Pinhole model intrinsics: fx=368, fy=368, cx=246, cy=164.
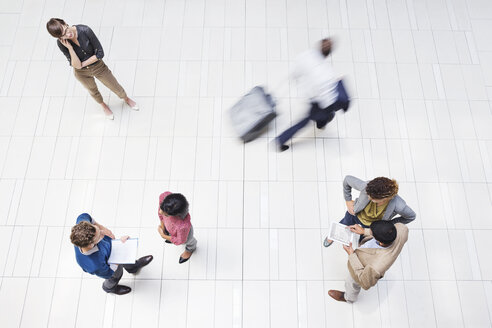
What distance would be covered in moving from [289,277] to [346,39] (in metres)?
3.10

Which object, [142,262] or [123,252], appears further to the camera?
[142,262]

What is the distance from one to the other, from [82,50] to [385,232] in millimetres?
3089

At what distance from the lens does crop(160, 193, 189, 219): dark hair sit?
2672mm

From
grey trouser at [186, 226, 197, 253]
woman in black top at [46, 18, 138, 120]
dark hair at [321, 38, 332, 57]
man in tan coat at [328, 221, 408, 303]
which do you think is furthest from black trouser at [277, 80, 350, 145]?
woman in black top at [46, 18, 138, 120]

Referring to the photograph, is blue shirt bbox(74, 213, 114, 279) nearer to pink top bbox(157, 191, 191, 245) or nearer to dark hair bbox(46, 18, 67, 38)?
pink top bbox(157, 191, 191, 245)

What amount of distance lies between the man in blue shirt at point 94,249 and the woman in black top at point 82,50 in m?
1.58

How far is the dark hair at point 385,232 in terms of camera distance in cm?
251

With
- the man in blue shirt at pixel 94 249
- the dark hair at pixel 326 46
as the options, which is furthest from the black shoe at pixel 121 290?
the dark hair at pixel 326 46

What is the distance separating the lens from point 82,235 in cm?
252

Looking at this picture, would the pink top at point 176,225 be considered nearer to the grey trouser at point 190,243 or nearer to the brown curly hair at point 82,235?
the grey trouser at point 190,243

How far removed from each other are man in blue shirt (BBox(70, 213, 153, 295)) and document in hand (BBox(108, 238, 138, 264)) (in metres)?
0.04

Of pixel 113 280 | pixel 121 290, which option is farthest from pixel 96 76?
pixel 121 290

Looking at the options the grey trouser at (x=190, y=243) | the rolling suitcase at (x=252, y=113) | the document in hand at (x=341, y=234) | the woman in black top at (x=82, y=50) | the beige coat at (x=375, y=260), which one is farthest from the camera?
the rolling suitcase at (x=252, y=113)

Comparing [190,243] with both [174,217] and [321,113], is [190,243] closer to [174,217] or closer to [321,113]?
[174,217]
